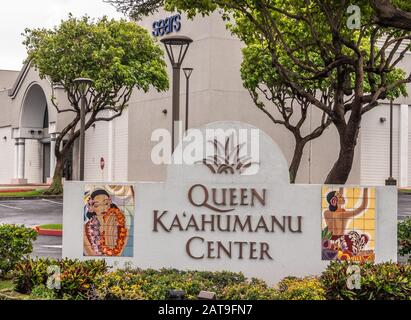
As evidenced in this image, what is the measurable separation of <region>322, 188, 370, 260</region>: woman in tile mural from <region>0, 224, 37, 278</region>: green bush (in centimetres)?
522

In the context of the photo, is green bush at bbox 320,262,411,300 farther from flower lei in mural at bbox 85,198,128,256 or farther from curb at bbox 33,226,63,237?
curb at bbox 33,226,63,237

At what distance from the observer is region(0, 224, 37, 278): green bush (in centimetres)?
1235

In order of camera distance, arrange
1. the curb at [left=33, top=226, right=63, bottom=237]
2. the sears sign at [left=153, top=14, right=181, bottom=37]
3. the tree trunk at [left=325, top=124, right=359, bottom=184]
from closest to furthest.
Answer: the tree trunk at [left=325, top=124, right=359, bottom=184] → the curb at [left=33, top=226, right=63, bottom=237] → the sears sign at [left=153, top=14, right=181, bottom=37]

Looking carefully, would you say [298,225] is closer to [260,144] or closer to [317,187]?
[317,187]

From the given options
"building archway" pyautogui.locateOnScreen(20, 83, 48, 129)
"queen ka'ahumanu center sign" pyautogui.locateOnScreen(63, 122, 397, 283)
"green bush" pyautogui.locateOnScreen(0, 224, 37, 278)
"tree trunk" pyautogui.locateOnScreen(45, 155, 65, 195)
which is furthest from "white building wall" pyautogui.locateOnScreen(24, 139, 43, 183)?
"queen ka'ahumanu center sign" pyautogui.locateOnScreen(63, 122, 397, 283)

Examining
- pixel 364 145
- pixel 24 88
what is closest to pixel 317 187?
pixel 364 145

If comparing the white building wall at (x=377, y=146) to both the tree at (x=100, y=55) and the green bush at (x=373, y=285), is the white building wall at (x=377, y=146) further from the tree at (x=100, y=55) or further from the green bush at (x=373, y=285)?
the green bush at (x=373, y=285)

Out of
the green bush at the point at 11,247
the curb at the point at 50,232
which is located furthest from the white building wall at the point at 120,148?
the green bush at the point at 11,247

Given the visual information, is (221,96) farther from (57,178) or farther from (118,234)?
(118,234)

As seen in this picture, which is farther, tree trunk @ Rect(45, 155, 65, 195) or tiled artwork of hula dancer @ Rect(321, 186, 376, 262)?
tree trunk @ Rect(45, 155, 65, 195)

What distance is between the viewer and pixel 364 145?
4500 cm

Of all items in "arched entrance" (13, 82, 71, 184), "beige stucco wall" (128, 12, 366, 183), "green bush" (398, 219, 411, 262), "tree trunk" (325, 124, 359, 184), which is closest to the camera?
"green bush" (398, 219, 411, 262)

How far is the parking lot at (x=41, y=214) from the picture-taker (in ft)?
65.7

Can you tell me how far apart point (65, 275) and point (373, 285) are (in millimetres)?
4282
